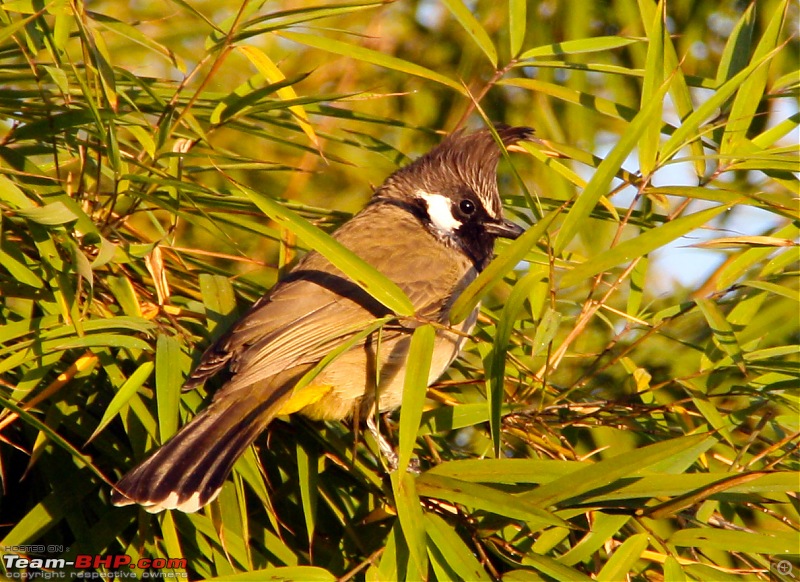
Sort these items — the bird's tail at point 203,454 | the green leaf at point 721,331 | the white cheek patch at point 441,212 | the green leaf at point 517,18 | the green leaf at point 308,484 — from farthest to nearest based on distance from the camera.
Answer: the white cheek patch at point 441,212
the green leaf at point 517,18
the green leaf at point 721,331
the green leaf at point 308,484
the bird's tail at point 203,454

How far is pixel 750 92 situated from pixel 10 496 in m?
1.99

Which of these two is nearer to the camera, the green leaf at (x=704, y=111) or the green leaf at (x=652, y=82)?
the green leaf at (x=704, y=111)

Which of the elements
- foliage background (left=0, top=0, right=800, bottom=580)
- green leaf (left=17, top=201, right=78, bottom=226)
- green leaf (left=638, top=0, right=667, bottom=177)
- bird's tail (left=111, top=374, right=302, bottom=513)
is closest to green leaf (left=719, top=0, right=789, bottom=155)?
foliage background (left=0, top=0, right=800, bottom=580)

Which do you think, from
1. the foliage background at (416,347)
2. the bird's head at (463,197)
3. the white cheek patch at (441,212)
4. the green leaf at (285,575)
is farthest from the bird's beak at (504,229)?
the green leaf at (285,575)

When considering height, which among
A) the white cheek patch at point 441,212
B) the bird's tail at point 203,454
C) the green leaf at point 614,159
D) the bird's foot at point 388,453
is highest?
the green leaf at point 614,159

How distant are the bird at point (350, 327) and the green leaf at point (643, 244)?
277 millimetres

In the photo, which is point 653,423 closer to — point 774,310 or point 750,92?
point 774,310

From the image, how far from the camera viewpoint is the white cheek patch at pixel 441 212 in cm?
307

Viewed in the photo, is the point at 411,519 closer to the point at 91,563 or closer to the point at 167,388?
the point at 167,388

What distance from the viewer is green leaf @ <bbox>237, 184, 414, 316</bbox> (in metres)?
1.89

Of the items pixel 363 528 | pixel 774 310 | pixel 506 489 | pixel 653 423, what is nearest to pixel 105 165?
pixel 363 528

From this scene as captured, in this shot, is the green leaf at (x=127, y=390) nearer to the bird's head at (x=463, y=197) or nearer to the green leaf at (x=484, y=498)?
the green leaf at (x=484, y=498)
